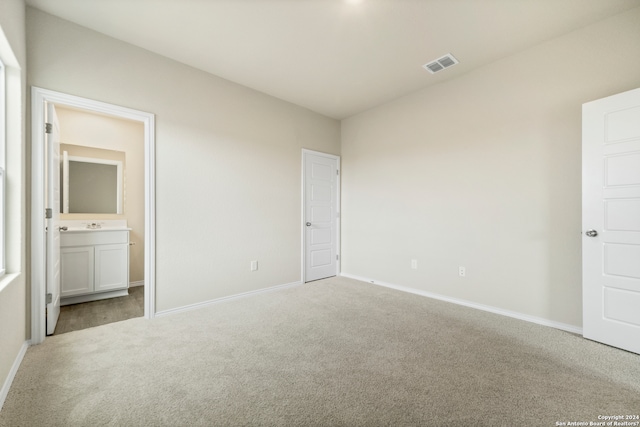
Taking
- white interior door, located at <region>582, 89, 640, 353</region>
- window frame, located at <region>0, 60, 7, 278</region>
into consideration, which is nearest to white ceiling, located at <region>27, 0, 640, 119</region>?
window frame, located at <region>0, 60, 7, 278</region>

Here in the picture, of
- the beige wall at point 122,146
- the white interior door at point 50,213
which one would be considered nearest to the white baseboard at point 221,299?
the white interior door at point 50,213

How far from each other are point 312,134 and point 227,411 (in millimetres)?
3774

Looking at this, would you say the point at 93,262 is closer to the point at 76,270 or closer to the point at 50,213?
the point at 76,270

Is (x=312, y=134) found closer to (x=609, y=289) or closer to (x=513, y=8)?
(x=513, y=8)

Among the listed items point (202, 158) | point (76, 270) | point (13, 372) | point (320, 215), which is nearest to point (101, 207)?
point (76, 270)

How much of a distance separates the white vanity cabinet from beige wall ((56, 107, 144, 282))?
0.47 m

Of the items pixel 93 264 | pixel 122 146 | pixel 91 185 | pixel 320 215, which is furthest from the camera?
pixel 320 215

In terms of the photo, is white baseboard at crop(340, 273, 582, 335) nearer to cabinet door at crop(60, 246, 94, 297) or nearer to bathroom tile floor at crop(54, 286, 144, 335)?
bathroom tile floor at crop(54, 286, 144, 335)

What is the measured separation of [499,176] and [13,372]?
176 inches

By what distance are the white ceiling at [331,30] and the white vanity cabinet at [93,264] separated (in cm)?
241

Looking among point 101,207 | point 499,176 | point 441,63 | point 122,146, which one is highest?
point 441,63

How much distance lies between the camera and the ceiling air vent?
9.46ft

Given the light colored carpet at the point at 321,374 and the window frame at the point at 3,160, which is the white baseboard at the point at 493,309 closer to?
the light colored carpet at the point at 321,374

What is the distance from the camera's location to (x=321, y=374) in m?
1.81
